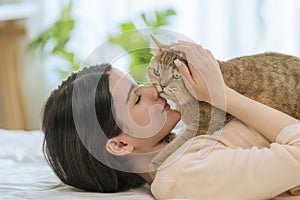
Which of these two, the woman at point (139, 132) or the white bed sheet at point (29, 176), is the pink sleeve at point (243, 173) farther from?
the white bed sheet at point (29, 176)

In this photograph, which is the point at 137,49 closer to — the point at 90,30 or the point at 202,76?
the point at 202,76

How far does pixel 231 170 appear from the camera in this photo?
1.21 meters

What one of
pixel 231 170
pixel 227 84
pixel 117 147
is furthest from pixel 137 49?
pixel 231 170

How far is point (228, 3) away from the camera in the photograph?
297 centimetres

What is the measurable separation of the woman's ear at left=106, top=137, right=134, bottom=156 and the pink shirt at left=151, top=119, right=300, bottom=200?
97 mm

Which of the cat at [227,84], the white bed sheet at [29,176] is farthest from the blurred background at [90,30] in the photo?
the cat at [227,84]

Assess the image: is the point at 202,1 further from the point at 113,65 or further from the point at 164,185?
the point at 164,185

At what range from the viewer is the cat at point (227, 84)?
140 centimetres

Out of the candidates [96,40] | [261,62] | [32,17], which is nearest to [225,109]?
[261,62]

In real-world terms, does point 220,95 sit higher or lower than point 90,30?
higher

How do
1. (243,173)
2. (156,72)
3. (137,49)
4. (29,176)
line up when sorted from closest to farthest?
(243,173), (156,72), (29,176), (137,49)

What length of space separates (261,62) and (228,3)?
1523 millimetres

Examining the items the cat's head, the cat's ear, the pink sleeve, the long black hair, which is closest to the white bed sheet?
the long black hair

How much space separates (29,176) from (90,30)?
1.72 meters
